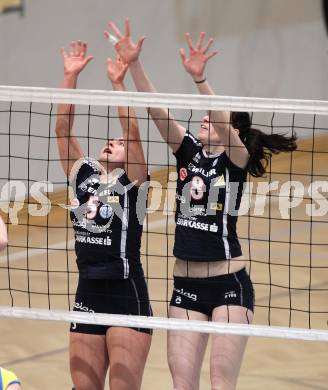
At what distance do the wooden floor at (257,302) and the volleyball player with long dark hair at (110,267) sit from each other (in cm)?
29

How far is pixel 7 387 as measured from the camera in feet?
13.0

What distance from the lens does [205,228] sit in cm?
537

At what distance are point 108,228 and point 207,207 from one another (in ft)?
1.83

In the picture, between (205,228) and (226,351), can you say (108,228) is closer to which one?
(205,228)

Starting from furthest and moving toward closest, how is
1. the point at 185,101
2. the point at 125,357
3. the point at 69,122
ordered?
the point at 69,122
the point at 185,101
the point at 125,357

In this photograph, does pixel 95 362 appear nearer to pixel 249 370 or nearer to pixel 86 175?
pixel 86 175

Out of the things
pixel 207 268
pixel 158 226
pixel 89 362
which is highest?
pixel 207 268

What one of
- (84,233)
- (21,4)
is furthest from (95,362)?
(21,4)

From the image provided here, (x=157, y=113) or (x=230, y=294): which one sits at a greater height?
(x=157, y=113)

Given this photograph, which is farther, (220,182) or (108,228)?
(220,182)

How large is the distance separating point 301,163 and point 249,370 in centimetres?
472

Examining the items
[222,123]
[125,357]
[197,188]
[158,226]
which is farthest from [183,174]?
[158,226]

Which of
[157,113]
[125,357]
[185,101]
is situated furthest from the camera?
[157,113]

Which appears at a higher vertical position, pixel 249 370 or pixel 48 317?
pixel 48 317
